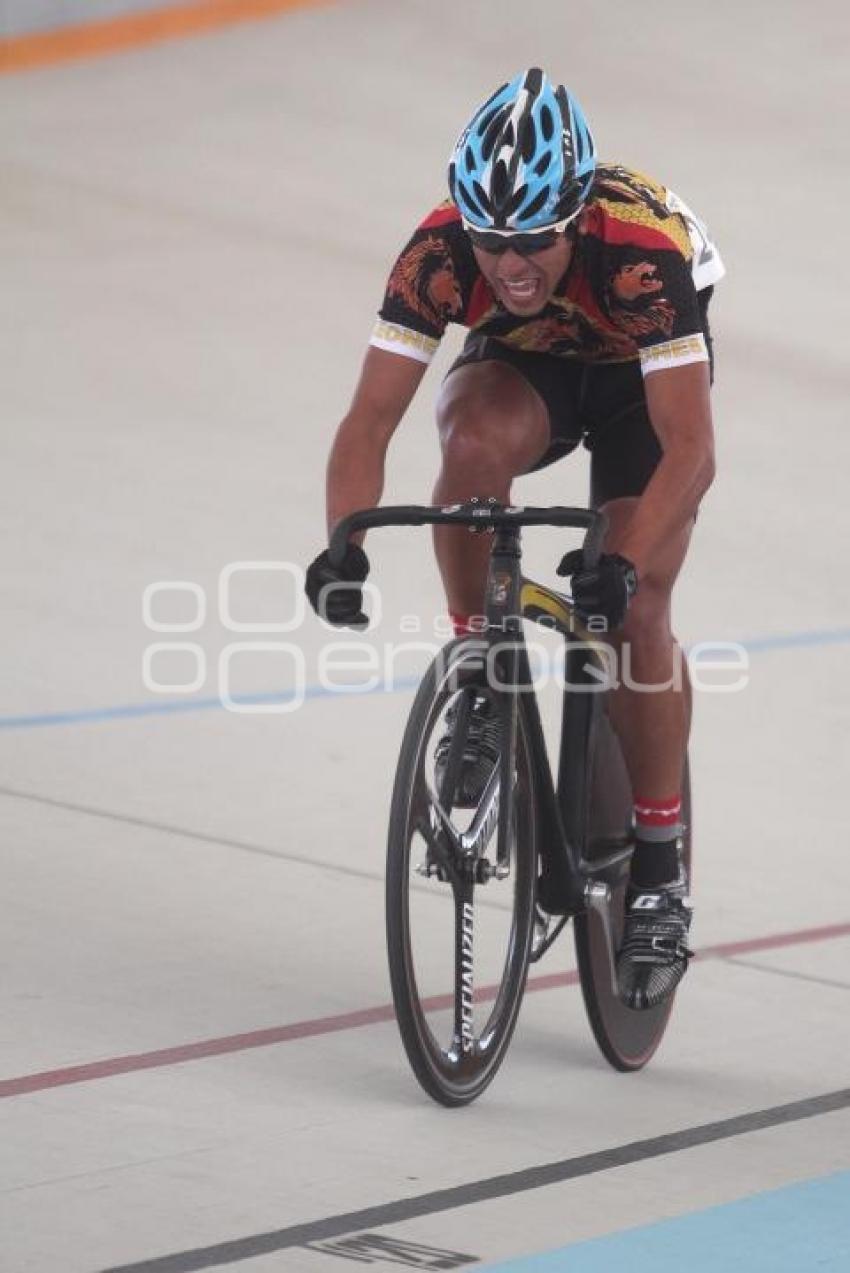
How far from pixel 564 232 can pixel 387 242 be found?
250 inches

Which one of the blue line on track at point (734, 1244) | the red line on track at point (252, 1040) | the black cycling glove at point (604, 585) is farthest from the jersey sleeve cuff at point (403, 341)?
the blue line on track at point (734, 1244)

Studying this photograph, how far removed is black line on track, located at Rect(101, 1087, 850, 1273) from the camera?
310cm

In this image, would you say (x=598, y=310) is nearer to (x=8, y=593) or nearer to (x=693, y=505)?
(x=693, y=505)

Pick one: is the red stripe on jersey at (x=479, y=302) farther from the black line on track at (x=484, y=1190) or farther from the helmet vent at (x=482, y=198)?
the black line on track at (x=484, y=1190)

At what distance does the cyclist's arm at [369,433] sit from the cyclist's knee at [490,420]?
0.27 ft

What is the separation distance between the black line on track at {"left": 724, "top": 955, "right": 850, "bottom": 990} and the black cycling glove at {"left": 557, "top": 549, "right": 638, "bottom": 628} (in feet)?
3.70

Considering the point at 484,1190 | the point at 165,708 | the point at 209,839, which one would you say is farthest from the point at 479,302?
the point at 165,708

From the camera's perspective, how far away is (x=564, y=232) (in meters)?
3.70

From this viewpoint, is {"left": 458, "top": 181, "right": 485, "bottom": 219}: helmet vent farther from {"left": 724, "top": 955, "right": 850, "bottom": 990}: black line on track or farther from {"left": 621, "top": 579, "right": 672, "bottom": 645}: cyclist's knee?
{"left": 724, "top": 955, "right": 850, "bottom": 990}: black line on track

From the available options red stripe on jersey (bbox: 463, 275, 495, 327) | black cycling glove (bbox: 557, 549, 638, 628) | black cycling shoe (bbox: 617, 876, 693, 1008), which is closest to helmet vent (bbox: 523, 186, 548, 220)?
red stripe on jersey (bbox: 463, 275, 495, 327)

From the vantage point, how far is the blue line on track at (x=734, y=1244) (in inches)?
124

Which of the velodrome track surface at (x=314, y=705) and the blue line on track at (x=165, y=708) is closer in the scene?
the velodrome track surface at (x=314, y=705)

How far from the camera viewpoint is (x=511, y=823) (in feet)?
12.3

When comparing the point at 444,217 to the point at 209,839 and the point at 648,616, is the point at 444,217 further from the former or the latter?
the point at 209,839
